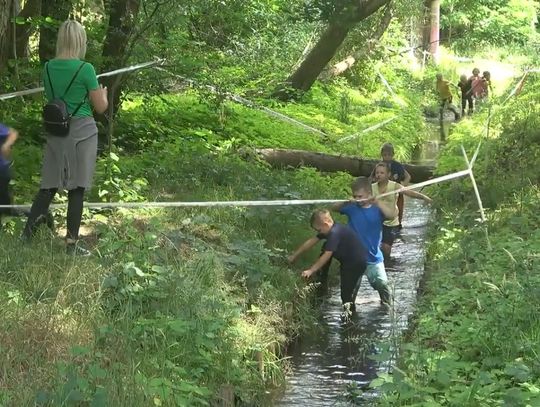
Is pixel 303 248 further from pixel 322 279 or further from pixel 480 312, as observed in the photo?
pixel 480 312

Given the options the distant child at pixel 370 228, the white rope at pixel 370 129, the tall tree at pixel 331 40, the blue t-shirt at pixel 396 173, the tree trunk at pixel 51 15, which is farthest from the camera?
the white rope at pixel 370 129

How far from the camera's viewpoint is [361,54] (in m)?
25.0

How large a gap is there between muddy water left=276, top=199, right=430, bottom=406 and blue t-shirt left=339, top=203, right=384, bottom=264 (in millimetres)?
561

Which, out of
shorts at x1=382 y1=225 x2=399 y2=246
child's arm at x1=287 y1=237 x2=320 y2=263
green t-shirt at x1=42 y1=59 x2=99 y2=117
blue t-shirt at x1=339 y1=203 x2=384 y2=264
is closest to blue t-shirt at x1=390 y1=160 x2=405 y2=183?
shorts at x1=382 y1=225 x2=399 y2=246

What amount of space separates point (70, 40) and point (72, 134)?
0.74 m

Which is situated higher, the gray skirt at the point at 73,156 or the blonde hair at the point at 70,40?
the blonde hair at the point at 70,40

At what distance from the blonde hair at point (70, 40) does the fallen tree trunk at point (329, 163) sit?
607 centimetres

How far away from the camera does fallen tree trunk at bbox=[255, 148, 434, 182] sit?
1279cm

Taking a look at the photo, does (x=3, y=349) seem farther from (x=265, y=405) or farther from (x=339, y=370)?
(x=339, y=370)

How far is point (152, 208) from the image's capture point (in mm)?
8891

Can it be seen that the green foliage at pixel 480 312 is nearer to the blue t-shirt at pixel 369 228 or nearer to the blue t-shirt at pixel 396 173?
the blue t-shirt at pixel 369 228

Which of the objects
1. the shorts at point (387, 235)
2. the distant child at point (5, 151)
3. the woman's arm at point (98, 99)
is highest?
the woman's arm at point (98, 99)

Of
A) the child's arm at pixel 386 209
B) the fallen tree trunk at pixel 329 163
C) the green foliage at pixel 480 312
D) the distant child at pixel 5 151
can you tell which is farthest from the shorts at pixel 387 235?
the distant child at pixel 5 151

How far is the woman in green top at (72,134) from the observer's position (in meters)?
6.84
